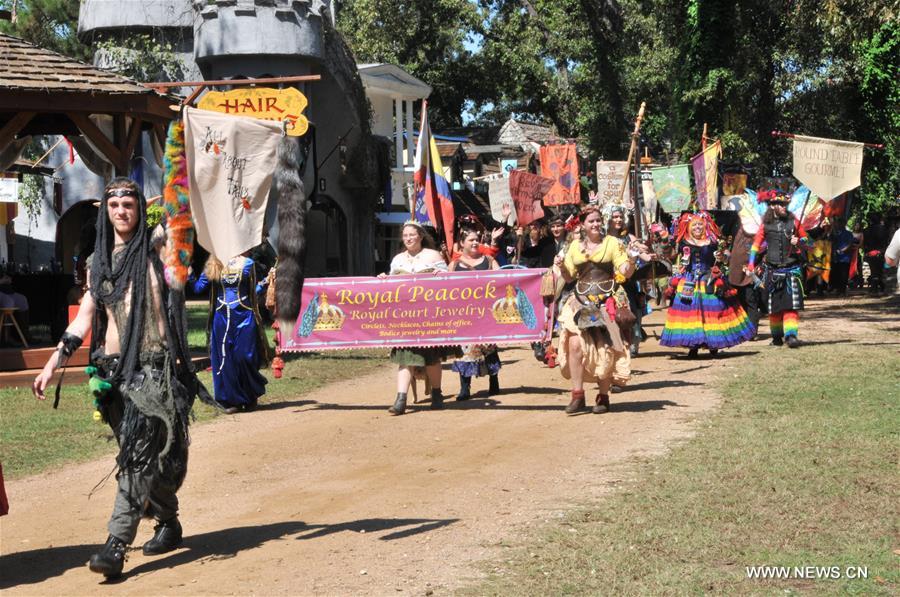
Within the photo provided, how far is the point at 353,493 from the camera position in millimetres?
8688

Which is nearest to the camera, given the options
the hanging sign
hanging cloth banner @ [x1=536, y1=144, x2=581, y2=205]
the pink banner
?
the pink banner

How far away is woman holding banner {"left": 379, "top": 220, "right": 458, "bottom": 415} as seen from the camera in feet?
41.7

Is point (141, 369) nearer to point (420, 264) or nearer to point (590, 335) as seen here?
point (590, 335)

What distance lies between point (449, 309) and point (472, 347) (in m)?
1.00

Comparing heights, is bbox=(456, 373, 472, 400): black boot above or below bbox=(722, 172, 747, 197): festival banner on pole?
below

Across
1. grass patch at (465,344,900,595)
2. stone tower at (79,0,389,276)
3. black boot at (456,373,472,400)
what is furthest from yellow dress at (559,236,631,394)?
stone tower at (79,0,389,276)

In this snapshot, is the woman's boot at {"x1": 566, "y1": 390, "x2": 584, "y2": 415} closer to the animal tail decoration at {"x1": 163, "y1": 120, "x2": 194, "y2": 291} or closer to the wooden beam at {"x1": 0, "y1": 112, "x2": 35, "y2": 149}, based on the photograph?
the animal tail decoration at {"x1": 163, "y1": 120, "x2": 194, "y2": 291}

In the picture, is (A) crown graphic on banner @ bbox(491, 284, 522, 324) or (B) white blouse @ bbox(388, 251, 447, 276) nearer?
(A) crown graphic on banner @ bbox(491, 284, 522, 324)

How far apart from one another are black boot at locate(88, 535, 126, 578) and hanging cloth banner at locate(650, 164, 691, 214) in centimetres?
1956

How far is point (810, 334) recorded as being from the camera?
20.0m

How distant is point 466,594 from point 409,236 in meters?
7.14

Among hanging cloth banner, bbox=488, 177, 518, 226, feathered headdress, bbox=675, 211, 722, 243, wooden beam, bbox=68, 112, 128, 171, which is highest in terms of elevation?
wooden beam, bbox=68, 112, 128, 171

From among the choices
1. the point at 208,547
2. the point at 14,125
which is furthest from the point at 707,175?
the point at 208,547

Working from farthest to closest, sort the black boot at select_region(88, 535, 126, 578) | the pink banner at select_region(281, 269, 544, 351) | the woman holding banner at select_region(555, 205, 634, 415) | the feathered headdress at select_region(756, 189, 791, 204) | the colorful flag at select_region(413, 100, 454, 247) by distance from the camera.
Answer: the feathered headdress at select_region(756, 189, 791, 204) < the colorful flag at select_region(413, 100, 454, 247) < the pink banner at select_region(281, 269, 544, 351) < the woman holding banner at select_region(555, 205, 634, 415) < the black boot at select_region(88, 535, 126, 578)
